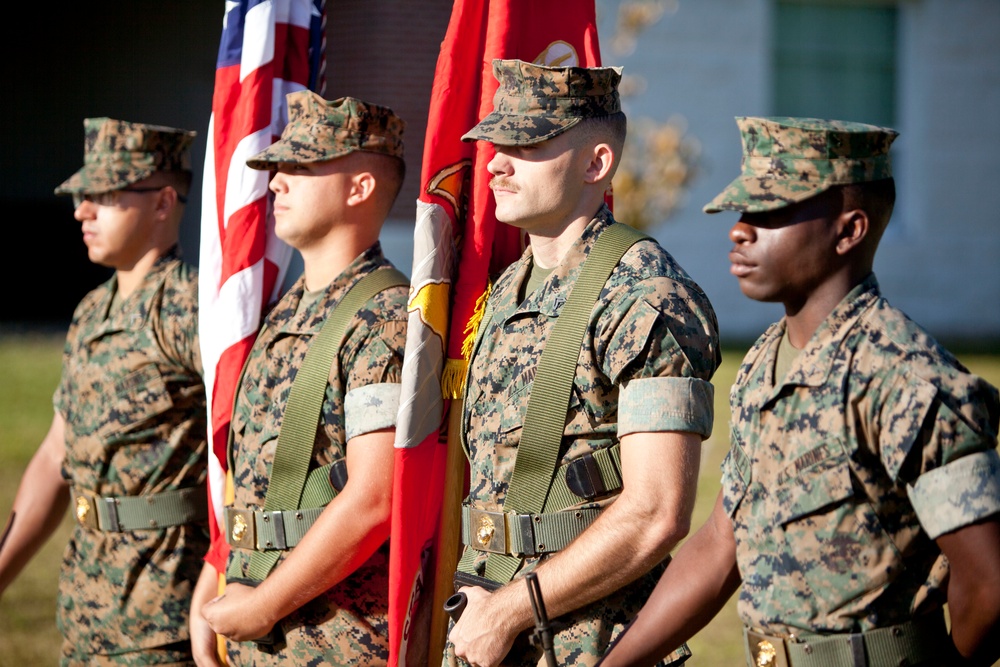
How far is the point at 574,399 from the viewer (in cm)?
263

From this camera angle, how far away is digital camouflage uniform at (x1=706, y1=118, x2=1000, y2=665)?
6.55 ft

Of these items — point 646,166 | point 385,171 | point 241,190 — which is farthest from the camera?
point 646,166

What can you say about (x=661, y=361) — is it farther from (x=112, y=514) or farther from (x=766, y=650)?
(x=112, y=514)

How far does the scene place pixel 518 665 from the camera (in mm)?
2662

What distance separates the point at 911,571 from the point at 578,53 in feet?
5.60

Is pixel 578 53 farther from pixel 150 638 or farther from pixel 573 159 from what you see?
pixel 150 638

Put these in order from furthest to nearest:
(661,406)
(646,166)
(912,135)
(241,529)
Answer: (912,135)
(646,166)
(241,529)
(661,406)

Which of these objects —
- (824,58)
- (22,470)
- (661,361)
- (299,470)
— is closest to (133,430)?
(299,470)

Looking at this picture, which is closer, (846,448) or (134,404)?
(846,448)

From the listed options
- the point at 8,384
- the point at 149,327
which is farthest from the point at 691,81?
the point at 149,327

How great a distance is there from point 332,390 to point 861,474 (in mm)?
1482

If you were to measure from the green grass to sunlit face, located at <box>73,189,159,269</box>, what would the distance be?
7.90 feet

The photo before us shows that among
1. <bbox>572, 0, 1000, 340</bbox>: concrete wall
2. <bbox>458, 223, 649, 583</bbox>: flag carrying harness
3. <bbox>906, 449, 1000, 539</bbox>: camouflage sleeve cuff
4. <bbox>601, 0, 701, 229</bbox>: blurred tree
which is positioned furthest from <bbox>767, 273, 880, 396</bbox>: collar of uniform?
<bbox>572, 0, 1000, 340</bbox>: concrete wall

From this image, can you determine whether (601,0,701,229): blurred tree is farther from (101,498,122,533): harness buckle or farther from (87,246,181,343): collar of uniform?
(101,498,122,533): harness buckle
